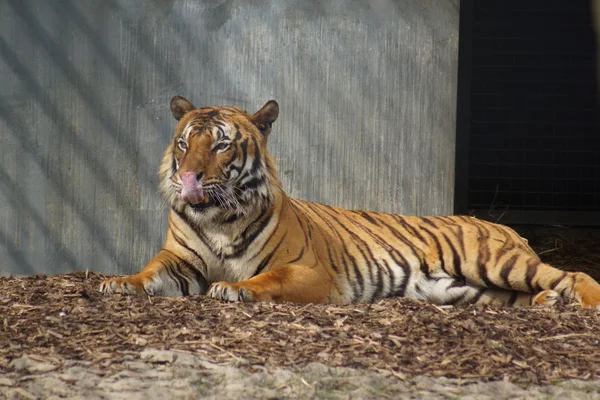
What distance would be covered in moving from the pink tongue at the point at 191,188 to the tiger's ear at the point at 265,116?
64 cm

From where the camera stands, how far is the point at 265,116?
5305 millimetres

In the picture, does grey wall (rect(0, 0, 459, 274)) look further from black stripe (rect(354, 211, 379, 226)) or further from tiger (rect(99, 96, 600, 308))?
tiger (rect(99, 96, 600, 308))

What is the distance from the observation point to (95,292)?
15.2 feet

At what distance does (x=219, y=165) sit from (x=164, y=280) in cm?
65

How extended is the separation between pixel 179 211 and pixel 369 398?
207 cm

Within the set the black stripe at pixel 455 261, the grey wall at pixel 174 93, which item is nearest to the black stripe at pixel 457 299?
the black stripe at pixel 455 261

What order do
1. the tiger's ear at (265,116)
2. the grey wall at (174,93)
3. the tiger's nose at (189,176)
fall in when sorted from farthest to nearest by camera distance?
the grey wall at (174,93) → the tiger's ear at (265,116) → the tiger's nose at (189,176)

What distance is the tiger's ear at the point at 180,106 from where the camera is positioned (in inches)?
210

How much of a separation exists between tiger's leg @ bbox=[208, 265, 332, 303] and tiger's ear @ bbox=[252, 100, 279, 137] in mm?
839

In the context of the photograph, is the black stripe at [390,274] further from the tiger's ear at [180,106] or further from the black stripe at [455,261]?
the tiger's ear at [180,106]

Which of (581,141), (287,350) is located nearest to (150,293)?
(287,350)

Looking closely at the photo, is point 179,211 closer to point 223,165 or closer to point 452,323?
point 223,165

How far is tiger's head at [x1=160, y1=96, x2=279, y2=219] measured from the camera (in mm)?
4871

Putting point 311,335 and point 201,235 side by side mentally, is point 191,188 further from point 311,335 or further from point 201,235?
point 311,335
